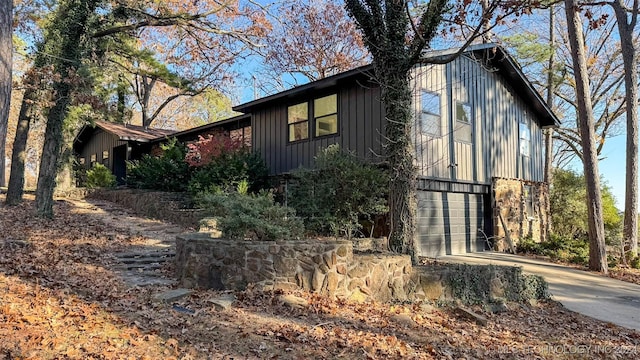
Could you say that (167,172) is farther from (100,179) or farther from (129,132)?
(129,132)

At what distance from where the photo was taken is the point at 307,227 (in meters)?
9.09

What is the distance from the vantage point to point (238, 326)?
461 cm

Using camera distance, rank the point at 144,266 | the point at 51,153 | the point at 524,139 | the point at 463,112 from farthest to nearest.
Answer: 1. the point at 524,139
2. the point at 463,112
3. the point at 51,153
4. the point at 144,266

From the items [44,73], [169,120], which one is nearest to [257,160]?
[44,73]

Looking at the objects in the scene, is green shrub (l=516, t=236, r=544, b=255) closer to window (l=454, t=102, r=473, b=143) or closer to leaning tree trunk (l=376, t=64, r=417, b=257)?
window (l=454, t=102, r=473, b=143)

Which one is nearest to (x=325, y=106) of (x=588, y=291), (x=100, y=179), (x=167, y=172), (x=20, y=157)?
(x=167, y=172)

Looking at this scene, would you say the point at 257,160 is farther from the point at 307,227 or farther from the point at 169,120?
the point at 169,120

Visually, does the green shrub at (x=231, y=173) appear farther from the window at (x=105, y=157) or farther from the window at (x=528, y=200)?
the window at (x=105, y=157)

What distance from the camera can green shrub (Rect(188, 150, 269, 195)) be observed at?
1234 centimetres

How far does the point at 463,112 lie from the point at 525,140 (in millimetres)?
3902

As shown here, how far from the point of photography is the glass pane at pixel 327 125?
12.0 metres

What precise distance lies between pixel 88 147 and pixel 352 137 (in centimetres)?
1940

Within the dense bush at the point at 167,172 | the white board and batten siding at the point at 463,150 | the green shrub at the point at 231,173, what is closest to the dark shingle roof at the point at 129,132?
the dense bush at the point at 167,172

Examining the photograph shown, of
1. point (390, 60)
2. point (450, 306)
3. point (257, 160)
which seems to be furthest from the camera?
point (257, 160)
